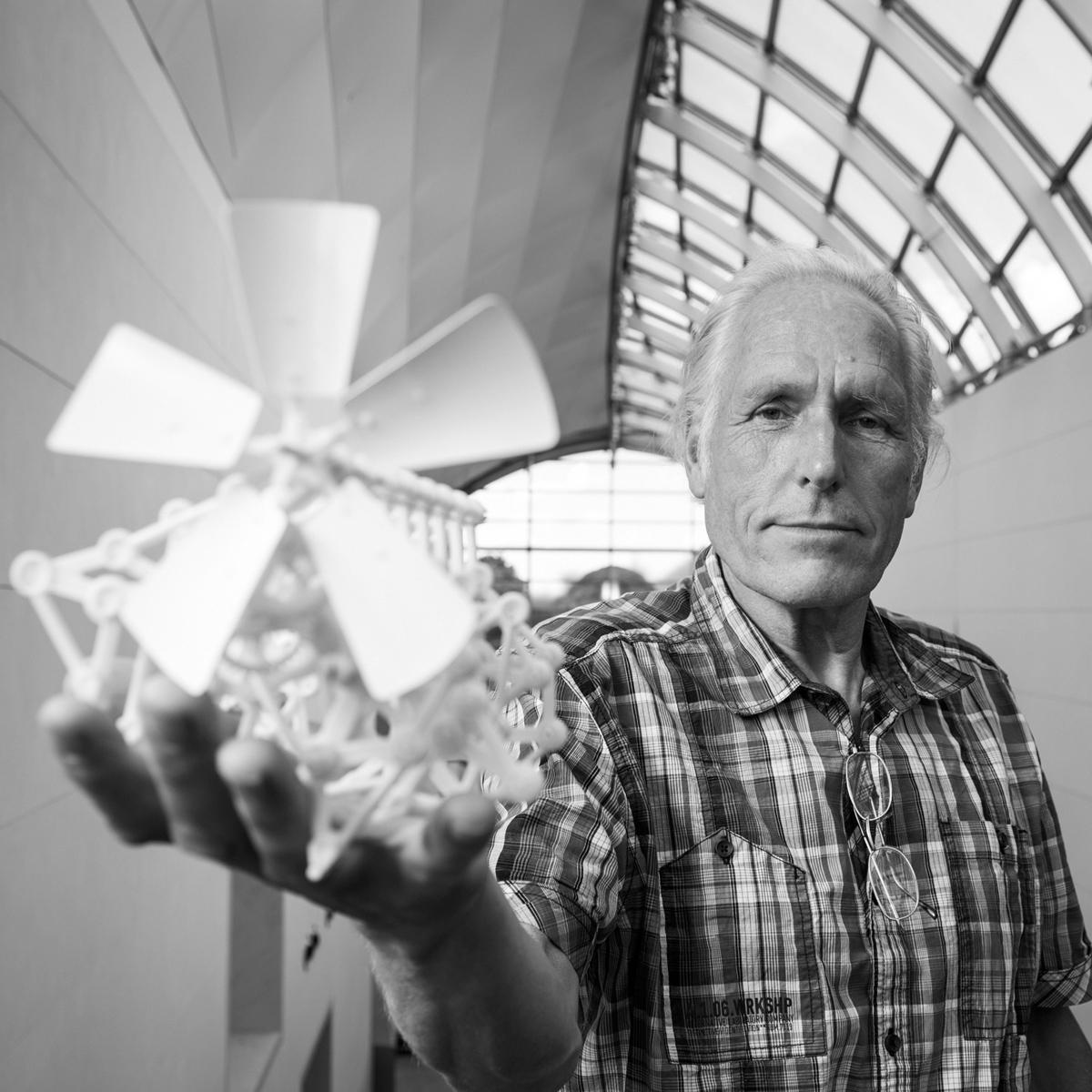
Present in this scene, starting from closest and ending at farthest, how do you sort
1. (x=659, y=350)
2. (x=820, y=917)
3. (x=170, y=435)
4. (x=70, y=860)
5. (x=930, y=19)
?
(x=170, y=435)
(x=820, y=917)
(x=70, y=860)
(x=930, y=19)
(x=659, y=350)

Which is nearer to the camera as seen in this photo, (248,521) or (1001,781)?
(248,521)

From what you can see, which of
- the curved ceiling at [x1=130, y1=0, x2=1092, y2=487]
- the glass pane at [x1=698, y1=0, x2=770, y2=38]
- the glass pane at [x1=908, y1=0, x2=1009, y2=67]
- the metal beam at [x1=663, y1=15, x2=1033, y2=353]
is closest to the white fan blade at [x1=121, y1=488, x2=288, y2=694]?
the curved ceiling at [x1=130, y1=0, x2=1092, y2=487]

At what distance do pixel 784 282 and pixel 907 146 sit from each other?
9061 millimetres

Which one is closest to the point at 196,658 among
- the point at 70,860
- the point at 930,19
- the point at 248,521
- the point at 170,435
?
the point at 248,521

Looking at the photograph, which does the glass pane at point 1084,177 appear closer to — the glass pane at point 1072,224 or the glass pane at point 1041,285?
the glass pane at point 1072,224

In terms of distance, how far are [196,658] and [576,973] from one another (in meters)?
0.89

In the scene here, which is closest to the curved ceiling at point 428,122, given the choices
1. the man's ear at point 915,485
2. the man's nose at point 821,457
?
the man's nose at point 821,457

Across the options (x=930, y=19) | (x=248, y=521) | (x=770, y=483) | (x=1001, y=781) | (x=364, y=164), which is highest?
(x=930, y=19)

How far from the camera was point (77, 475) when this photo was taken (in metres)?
2.67

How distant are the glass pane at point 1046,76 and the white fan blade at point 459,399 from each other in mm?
7800

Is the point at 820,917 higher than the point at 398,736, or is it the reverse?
the point at 398,736

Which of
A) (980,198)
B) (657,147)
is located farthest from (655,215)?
(980,198)

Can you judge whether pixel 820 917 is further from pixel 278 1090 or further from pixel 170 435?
pixel 278 1090

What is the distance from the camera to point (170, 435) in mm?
992
